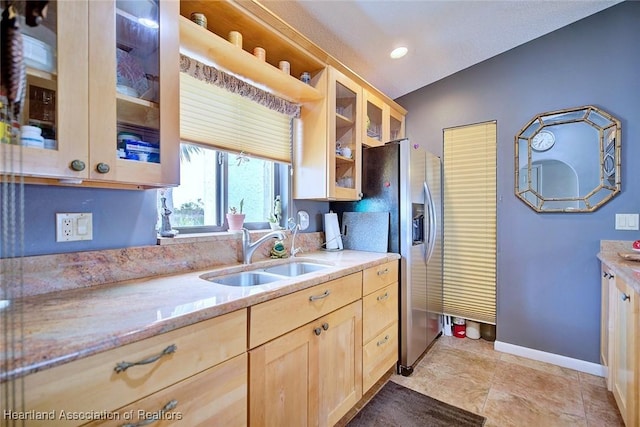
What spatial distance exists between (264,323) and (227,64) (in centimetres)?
131

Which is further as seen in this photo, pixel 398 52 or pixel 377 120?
pixel 377 120

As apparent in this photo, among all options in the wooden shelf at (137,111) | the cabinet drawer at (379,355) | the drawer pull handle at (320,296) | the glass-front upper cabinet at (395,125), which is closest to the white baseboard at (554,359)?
the cabinet drawer at (379,355)

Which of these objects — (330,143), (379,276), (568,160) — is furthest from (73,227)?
(568,160)

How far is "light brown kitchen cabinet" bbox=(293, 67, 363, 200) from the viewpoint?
1993mm

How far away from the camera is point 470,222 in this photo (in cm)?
276

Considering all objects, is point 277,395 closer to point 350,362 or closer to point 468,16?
point 350,362

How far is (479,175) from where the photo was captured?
2.70m

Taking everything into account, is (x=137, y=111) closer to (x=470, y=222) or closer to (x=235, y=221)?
(x=235, y=221)

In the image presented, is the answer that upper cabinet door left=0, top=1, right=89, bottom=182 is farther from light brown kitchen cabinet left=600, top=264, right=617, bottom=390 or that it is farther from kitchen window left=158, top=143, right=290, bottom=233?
light brown kitchen cabinet left=600, top=264, right=617, bottom=390

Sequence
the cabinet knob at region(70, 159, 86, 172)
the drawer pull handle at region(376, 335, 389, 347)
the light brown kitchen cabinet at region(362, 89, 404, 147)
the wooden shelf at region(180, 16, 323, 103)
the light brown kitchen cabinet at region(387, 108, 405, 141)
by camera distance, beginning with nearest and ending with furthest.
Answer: the cabinet knob at region(70, 159, 86, 172), the wooden shelf at region(180, 16, 323, 103), the drawer pull handle at region(376, 335, 389, 347), the light brown kitchen cabinet at region(362, 89, 404, 147), the light brown kitchen cabinet at region(387, 108, 405, 141)

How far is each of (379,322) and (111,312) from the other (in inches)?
60.2

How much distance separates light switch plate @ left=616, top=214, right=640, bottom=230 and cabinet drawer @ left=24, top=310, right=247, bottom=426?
2718 millimetres

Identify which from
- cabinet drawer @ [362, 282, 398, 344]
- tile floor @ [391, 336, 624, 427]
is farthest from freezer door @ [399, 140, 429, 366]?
tile floor @ [391, 336, 624, 427]

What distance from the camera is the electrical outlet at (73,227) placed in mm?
1078
